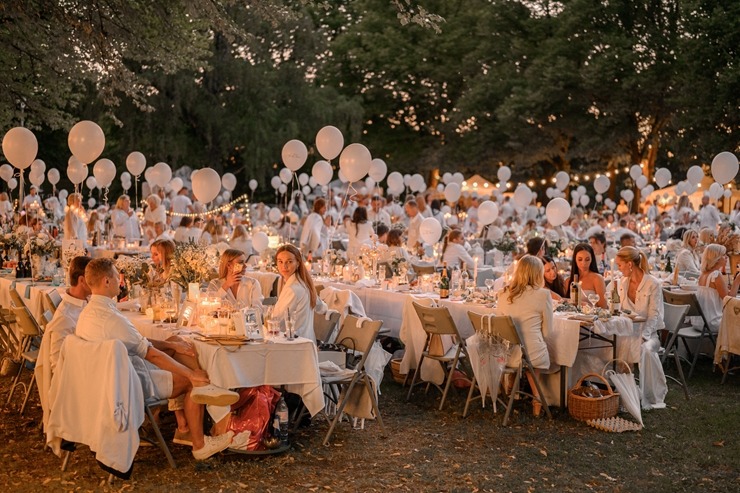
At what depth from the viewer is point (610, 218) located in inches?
807

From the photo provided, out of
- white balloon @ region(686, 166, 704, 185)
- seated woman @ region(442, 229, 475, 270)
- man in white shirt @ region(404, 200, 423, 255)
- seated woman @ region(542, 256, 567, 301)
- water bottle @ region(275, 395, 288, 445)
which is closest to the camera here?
water bottle @ region(275, 395, 288, 445)

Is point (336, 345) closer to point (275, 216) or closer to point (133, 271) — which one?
point (133, 271)

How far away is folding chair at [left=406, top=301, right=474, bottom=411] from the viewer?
24.4 feet

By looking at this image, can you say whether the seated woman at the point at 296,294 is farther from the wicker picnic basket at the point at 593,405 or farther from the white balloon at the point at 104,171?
the white balloon at the point at 104,171

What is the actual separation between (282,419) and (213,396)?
631 mm

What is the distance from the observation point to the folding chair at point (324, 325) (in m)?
7.55

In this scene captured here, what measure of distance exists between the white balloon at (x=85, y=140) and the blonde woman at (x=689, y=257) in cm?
720

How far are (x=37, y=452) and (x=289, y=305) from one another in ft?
6.99

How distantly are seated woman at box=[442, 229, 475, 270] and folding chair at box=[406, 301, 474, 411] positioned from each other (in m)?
3.36

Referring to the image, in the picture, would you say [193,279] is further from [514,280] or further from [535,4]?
[535,4]

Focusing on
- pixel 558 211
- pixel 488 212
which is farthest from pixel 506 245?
pixel 558 211

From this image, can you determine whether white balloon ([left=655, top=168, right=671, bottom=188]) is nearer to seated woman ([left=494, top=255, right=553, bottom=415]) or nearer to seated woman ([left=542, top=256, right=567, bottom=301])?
seated woman ([left=542, top=256, right=567, bottom=301])

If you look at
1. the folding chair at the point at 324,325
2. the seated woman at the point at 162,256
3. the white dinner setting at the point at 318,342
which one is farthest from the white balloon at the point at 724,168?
the seated woman at the point at 162,256

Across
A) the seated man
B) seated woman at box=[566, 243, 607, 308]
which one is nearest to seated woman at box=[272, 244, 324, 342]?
the seated man
